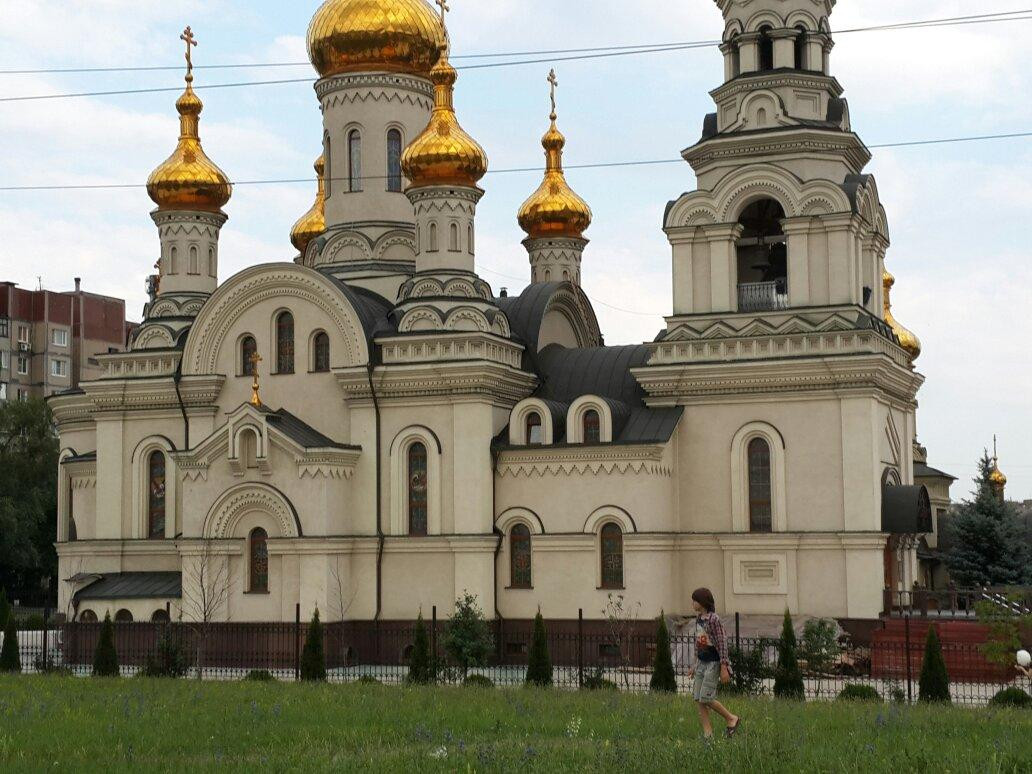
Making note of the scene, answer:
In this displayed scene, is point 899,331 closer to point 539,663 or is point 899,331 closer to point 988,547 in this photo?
point 988,547

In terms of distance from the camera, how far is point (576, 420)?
28.0m

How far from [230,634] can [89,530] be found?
23.7ft

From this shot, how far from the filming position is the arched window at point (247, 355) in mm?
30312

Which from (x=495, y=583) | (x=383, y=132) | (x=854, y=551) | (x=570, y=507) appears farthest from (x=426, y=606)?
(x=383, y=132)

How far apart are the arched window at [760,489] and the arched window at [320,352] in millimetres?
8563

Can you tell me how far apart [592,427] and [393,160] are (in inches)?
330

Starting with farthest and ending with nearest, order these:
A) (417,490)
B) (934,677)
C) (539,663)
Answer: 1. (417,490)
2. (539,663)
3. (934,677)

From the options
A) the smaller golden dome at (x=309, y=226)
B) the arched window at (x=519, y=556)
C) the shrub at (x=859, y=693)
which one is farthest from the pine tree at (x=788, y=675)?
the smaller golden dome at (x=309, y=226)

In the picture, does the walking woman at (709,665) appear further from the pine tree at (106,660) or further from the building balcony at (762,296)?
the building balcony at (762,296)

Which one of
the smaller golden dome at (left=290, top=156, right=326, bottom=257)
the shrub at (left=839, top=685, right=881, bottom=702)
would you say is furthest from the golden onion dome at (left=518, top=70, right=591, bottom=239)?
the shrub at (left=839, top=685, right=881, bottom=702)

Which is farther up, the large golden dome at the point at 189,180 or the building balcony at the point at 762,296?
the large golden dome at the point at 189,180

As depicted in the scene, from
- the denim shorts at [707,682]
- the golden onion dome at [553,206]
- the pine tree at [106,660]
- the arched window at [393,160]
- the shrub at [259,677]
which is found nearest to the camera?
the denim shorts at [707,682]

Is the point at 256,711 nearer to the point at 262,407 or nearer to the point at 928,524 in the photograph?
the point at 262,407

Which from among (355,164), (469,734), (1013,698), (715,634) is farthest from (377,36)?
(715,634)
